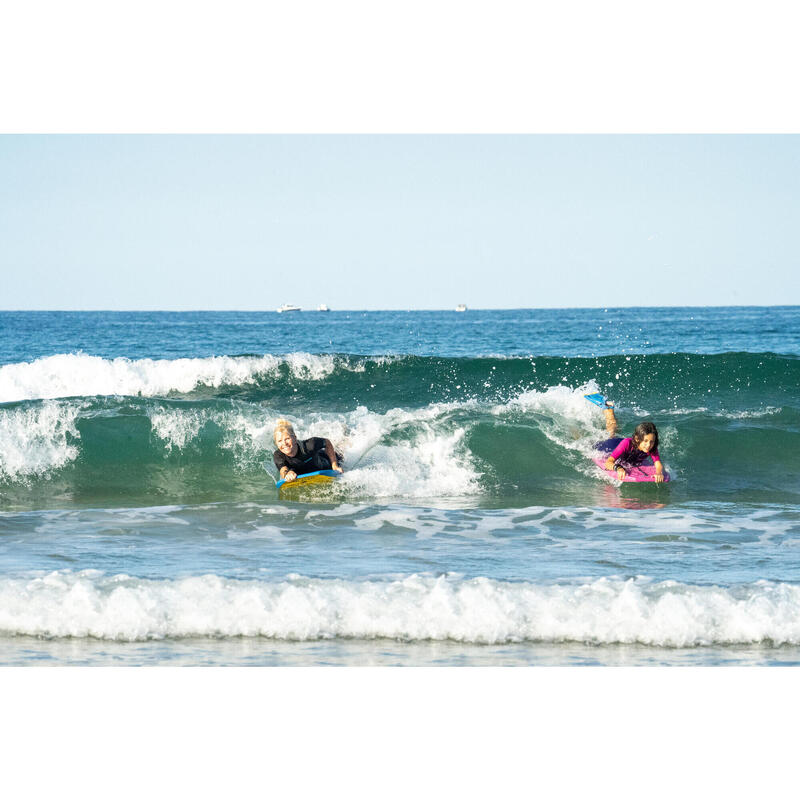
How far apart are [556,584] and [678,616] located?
96 cm


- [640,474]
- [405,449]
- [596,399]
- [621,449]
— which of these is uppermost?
[596,399]

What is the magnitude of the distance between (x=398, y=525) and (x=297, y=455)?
203cm

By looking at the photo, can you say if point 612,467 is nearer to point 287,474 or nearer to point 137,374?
point 287,474

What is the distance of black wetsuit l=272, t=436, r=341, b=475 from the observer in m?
10.3

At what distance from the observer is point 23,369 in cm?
1883

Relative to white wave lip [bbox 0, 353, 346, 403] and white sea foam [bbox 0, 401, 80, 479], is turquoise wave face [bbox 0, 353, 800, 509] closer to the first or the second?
white sea foam [bbox 0, 401, 80, 479]

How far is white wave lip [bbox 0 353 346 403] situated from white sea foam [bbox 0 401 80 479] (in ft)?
17.2

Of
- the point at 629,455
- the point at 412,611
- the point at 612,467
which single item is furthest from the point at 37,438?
the point at 412,611

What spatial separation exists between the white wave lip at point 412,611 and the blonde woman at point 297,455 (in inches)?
149

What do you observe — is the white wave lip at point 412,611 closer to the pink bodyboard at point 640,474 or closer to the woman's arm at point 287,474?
the woman's arm at point 287,474

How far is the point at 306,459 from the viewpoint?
10.4 m
